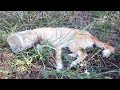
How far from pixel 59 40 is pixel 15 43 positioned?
540mm

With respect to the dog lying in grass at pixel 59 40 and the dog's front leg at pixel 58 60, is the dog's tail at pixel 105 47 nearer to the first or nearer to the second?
the dog lying in grass at pixel 59 40

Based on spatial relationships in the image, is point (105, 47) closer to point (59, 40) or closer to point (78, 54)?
point (78, 54)

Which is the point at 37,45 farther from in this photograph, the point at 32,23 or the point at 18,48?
the point at 32,23

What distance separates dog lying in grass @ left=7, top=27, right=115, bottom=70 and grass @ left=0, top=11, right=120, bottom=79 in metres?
0.07

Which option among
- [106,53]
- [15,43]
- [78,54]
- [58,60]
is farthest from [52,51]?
[106,53]

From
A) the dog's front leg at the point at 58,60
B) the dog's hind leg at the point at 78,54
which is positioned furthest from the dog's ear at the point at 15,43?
the dog's hind leg at the point at 78,54

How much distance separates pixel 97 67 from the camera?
140 inches

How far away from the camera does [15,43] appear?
3736 millimetres

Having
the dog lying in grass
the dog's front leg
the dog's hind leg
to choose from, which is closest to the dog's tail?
the dog lying in grass

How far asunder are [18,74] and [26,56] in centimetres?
34

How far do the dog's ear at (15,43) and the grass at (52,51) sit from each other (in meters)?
0.06

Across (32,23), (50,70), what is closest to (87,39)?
(50,70)

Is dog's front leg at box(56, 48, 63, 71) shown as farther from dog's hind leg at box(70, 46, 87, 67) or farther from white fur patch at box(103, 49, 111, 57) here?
white fur patch at box(103, 49, 111, 57)

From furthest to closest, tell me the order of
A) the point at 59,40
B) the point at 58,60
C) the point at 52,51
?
the point at 59,40
the point at 52,51
the point at 58,60
